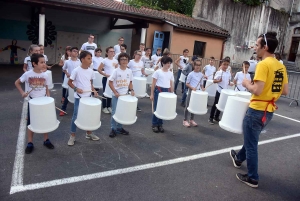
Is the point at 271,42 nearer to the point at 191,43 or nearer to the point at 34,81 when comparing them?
the point at 34,81

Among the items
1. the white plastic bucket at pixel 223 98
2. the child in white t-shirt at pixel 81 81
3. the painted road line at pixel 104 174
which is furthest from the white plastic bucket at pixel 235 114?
the child in white t-shirt at pixel 81 81

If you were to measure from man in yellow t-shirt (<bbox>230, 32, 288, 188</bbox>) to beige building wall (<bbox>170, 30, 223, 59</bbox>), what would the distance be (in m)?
12.8

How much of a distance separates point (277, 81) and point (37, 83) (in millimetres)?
3623

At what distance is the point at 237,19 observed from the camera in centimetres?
2158

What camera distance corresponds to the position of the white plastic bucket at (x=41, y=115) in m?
3.60

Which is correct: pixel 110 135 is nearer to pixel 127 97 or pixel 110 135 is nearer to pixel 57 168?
pixel 127 97

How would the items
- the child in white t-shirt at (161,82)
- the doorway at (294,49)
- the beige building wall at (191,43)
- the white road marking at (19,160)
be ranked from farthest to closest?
1. the doorway at (294,49)
2. the beige building wall at (191,43)
3. the child in white t-shirt at (161,82)
4. the white road marking at (19,160)

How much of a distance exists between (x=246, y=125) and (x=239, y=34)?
67.4 feet

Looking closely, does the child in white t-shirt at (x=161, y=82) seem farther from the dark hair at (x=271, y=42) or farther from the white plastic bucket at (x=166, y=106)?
the dark hair at (x=271, y=42)

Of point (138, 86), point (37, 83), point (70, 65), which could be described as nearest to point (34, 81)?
point (37, 83)

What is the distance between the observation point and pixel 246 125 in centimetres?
341

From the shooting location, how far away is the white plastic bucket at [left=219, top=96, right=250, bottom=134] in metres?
3.77

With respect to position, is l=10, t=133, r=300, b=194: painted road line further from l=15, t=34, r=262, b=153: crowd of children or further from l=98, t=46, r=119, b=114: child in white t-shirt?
l=98, t=46, r=119, b=114: child in white t-shirt

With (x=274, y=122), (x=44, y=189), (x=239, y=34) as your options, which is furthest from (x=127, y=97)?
(x=239, y=34)
